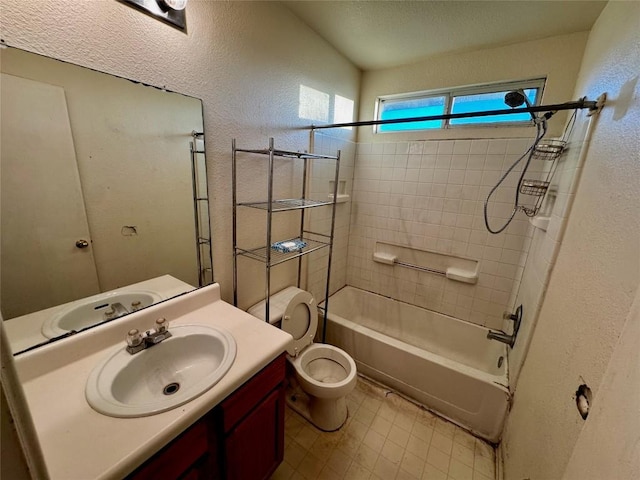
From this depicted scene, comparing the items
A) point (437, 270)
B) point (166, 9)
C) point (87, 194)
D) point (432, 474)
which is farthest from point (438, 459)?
point (166, 9)

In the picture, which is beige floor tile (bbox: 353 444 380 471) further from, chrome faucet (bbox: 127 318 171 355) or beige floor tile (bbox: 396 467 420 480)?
chrome faucet (bbox: 127 318 171 355)

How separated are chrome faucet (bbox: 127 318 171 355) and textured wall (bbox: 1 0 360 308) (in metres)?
0.43

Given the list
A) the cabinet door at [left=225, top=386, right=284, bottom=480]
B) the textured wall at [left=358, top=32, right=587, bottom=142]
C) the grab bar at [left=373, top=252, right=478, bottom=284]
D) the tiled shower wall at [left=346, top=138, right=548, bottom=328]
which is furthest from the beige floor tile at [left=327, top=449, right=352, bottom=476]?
the textured wall at [left=358, top=32, right=587, bottom=142]

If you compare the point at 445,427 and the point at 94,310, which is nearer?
the point at 94,310

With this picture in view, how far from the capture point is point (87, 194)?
0.93m

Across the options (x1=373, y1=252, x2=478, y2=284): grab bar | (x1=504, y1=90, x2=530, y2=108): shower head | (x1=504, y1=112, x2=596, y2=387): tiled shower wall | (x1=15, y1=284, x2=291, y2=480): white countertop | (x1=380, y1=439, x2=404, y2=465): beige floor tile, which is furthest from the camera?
(x1=373, y1=252, x2=478, y2=284): grab bar

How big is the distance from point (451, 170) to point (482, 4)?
1022 mm

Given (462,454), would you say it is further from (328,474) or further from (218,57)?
(218,57)

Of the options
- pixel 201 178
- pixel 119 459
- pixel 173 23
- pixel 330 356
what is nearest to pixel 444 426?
pixel 330 356

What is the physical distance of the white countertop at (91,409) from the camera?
25.1 inches

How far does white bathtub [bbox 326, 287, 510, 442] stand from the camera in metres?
1.59

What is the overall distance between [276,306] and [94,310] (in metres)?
0.92

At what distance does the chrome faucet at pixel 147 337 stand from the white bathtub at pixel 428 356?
4.23 ft

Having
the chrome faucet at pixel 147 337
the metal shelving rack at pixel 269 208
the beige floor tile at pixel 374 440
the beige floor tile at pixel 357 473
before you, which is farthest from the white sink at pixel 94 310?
the beige floor tile at pixel 374 440
